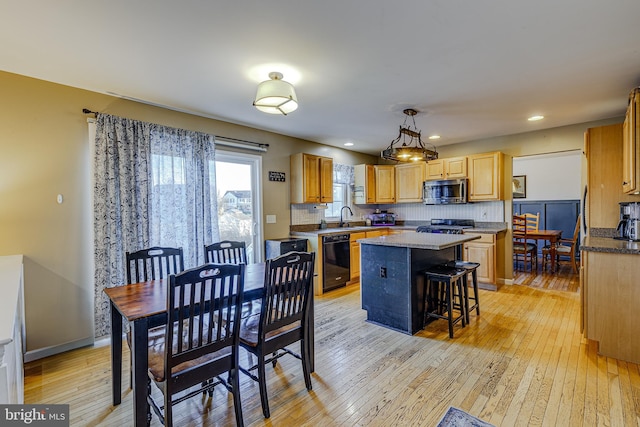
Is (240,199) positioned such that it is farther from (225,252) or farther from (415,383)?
(415,383)

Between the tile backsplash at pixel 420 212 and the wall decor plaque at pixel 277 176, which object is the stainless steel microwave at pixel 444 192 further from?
the wall decor plaque at pixel 277 176

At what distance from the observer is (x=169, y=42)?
2.08 m

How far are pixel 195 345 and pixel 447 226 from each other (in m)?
4.75

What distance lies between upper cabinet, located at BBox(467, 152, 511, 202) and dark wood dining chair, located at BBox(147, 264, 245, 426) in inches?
179

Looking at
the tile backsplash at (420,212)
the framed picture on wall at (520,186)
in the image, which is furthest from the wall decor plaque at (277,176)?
the framed picture on wall at (520,186)

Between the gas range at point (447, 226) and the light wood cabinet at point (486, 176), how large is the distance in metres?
0.49

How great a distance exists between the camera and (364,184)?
5.93 m

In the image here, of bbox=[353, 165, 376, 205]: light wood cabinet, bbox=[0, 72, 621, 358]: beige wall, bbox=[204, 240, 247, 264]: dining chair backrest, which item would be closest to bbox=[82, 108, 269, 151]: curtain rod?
bbox=[0, 72, 621, 358]: beige wall

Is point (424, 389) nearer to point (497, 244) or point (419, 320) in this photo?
point (419, 320)

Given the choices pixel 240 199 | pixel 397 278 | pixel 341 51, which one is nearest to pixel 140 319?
pixel 341 51

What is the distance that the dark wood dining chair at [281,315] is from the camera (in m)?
Answer: 1.89

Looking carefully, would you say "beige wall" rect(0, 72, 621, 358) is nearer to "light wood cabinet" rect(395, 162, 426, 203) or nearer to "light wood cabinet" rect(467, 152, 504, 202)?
"light wood cabinet" rect(395, 162, 426, 203)

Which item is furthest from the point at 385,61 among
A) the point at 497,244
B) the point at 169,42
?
the point at 497,244

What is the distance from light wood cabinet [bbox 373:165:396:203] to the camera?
6.03 m
